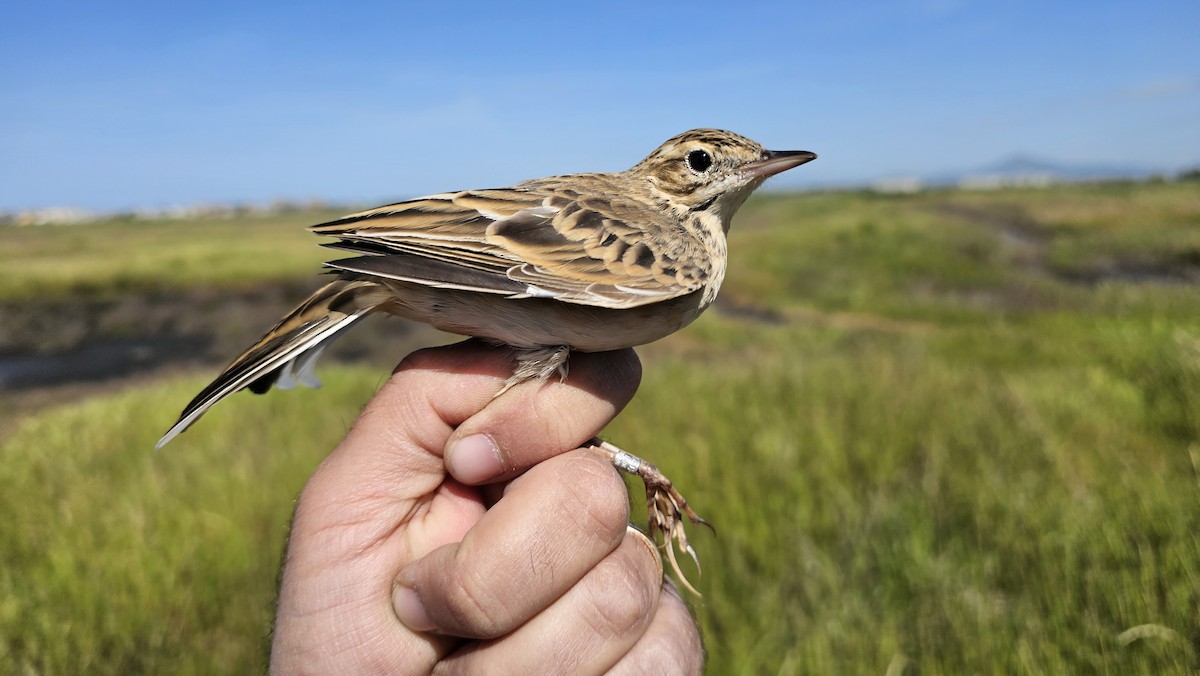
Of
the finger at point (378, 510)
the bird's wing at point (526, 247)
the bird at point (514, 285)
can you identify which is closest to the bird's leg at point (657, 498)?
the bird at point (514, 285)

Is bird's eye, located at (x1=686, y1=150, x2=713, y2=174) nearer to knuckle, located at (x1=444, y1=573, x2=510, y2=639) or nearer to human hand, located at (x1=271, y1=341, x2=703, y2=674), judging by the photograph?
human hand, located at (x1=271, y1=341, x2=703, y2=674)

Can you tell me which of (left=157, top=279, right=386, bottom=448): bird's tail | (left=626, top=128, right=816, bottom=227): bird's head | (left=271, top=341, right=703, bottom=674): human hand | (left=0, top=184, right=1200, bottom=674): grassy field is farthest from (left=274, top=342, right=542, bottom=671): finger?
(left=626, top=128, right=816, bottom=227): bird's head

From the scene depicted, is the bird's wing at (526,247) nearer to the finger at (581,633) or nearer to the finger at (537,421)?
the finger at (537,421)

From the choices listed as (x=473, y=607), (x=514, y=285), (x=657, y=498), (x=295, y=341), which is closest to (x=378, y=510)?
(x=473, y=607)

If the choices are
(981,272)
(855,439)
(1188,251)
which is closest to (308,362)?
(855,439)

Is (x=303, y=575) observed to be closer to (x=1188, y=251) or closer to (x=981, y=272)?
(x=1188, y=251)

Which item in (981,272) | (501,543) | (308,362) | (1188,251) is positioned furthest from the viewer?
(981,272)
